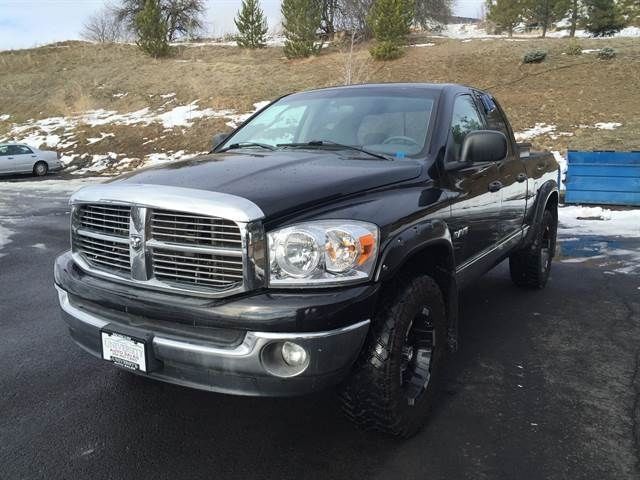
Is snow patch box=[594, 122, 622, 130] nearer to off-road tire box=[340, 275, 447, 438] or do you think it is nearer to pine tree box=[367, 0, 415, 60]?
pine tree box=[367, 0, 415, 60]

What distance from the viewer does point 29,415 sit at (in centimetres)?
314

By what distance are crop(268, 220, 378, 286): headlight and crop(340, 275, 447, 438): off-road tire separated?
327mm

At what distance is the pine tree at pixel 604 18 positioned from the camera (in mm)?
33031

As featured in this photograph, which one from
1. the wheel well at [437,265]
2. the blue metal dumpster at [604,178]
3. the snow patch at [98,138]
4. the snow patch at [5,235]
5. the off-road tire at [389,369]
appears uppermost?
the wheel well at [437,265]

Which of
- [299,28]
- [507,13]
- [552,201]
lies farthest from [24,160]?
[507,13]

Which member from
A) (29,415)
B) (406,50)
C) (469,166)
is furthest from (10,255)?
(406,50)

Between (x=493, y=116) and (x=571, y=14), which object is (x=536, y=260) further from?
(x=571, y=14)

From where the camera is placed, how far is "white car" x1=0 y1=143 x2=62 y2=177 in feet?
67.1

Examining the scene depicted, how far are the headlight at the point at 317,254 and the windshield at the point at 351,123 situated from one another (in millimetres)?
1106

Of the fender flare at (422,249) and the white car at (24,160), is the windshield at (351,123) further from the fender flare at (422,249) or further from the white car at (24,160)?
the white car at (24,160)

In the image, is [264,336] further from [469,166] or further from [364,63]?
[364,63]

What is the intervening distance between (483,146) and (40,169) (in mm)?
21617

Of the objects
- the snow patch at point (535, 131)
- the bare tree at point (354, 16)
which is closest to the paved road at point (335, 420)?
the snow patch at point (535, 131)

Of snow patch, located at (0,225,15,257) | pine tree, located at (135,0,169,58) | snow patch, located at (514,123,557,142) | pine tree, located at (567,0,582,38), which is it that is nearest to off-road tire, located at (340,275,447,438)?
snow patch, located at (0,225,15,257)
